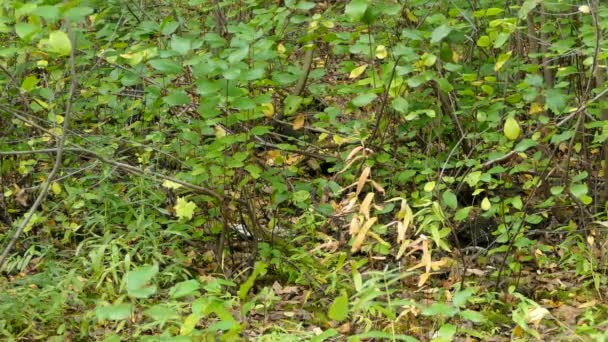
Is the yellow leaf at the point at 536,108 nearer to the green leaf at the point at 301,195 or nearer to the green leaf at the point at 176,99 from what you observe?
the green leaf at the point at 301,195

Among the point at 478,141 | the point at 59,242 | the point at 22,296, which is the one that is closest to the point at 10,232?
the point at 59,242

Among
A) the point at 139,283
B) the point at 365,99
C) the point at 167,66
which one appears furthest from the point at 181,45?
the point at 139,283

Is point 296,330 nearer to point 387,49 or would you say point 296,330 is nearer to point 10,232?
point 387,49

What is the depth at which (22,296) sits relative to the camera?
4371mm

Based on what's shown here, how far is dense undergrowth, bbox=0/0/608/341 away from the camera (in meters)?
4.20

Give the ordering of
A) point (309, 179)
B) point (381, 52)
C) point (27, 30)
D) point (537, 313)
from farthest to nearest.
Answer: point (309, 179), point (381, 52), point (537, 313), point (27, 30)

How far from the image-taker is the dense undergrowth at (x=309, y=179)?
4195mm

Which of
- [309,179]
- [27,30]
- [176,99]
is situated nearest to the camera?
[27,30]

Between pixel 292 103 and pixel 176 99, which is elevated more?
pixel 176 99

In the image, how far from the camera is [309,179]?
6.05 metres

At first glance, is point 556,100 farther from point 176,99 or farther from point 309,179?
point 309,179

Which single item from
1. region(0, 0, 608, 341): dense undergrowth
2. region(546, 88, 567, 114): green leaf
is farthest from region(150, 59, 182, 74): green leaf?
region(546, 88, 567, 114): green leaf

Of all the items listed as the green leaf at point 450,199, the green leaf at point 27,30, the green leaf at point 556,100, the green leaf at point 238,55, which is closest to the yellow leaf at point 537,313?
the green leaf at point 450,199

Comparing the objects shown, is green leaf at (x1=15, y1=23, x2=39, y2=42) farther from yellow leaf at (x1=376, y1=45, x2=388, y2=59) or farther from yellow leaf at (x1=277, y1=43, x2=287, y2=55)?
yellow leaf at (x1=277, y1=43, x2=287, y2=55)
